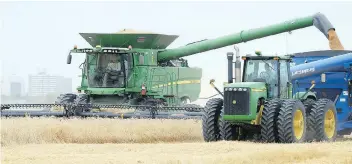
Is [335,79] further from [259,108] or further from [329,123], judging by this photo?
[259,108]

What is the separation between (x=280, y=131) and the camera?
1552 cm

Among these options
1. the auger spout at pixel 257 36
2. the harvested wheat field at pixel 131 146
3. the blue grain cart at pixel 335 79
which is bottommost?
the harvested wheat field at pixel 131 146

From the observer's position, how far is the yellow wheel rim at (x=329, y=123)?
17.3m

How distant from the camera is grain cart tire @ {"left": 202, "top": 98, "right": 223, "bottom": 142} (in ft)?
53.1

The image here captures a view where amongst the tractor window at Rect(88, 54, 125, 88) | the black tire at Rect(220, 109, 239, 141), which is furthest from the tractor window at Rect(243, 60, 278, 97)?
the tractor window at Rect(88, 54, 125, 88)

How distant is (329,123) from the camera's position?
17359mm

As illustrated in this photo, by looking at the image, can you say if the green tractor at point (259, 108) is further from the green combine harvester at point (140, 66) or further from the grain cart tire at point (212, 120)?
the green combine harvester at point (140, 66)

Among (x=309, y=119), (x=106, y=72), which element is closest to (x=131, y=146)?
(x=309, y=119)

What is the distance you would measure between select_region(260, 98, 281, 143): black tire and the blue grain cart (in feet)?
10.5

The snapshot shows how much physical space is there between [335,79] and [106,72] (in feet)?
21.0

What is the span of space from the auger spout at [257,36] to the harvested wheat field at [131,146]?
201 inches

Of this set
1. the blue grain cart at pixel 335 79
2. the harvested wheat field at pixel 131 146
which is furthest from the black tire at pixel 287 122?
the blue grain cart at pixel 335 79

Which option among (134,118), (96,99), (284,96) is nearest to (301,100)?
(284,96)

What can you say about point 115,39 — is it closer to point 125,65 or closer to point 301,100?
point 125,65
